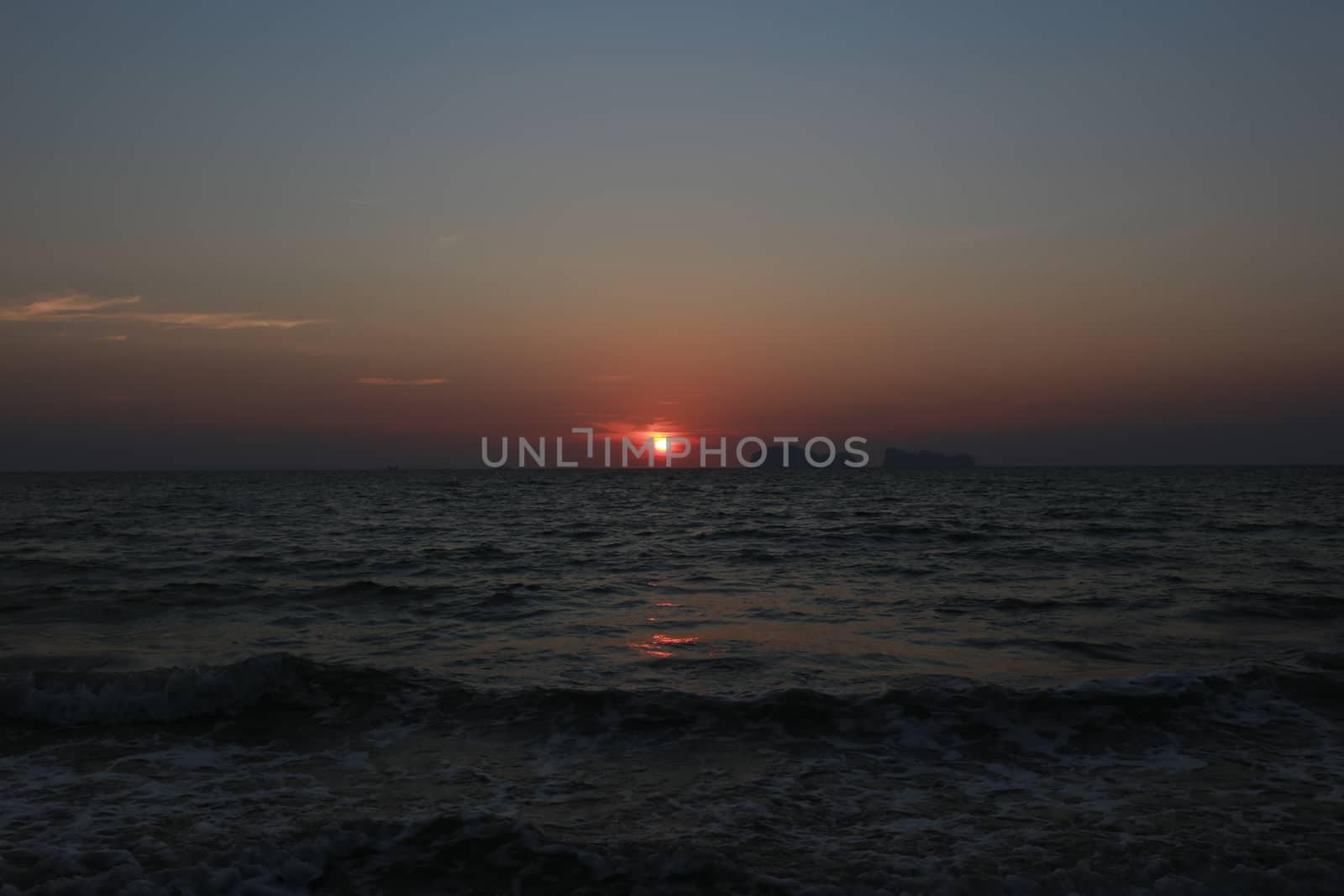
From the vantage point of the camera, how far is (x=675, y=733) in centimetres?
924

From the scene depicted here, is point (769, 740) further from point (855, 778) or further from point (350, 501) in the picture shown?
point (350, 501)

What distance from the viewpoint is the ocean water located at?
6141 mm

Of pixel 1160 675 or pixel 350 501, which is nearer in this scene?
pixel 1160 675

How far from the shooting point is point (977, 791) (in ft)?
24.9

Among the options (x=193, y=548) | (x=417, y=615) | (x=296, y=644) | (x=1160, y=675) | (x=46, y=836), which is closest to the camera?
(x=46, y=836)

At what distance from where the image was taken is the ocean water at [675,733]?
614 cm

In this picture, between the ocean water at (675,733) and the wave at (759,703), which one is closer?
the ocean water at (675,733)

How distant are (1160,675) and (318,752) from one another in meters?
10.8

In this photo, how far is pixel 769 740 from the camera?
8.96 m

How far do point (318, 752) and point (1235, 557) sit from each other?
2554 cm

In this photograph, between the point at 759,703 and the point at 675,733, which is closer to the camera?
the point at 675,733

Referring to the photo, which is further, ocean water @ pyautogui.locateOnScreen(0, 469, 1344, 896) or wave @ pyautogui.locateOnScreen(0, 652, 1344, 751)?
wave @ pyautogui.locateOnScreen(0, 652, 1344, 751)

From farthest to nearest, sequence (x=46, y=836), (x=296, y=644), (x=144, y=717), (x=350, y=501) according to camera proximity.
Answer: (x=350, y=501)
(x=296, y=644)
(x=144, y=717)
(x=46, y=836)

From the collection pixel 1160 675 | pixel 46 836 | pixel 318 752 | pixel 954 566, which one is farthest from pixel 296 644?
pixel 954 566
